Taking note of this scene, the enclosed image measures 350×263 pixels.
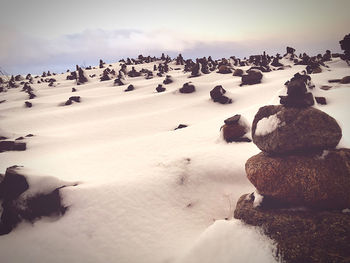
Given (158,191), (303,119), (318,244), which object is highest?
(303,119)

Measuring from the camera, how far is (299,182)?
4.54 metres

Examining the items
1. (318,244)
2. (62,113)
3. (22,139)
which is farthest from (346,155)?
(62,113)

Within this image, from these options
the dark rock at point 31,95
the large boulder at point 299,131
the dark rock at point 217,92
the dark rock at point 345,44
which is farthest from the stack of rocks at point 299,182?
the dark rock at point 31,95

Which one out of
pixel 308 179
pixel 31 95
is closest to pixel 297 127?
pixel 308 179

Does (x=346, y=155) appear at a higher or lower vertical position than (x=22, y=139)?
higher

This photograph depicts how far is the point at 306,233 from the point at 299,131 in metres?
1.98

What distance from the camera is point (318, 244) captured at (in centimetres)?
381

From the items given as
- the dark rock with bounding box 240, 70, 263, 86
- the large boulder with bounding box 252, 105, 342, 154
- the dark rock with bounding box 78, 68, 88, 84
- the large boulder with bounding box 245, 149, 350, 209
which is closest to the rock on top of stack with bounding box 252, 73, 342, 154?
the large boulder with bounding box 252, 105, 342, 154

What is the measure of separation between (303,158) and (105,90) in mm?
22736

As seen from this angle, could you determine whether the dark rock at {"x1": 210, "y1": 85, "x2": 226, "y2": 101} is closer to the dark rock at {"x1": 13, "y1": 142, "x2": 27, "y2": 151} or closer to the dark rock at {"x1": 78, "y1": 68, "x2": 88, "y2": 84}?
the dark rock at {"x1": 13, "y1": 142, "x2": 27, "y2": 151}

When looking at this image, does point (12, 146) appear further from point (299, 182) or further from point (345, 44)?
point (345, 44)

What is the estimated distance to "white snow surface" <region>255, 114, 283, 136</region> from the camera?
194 inches

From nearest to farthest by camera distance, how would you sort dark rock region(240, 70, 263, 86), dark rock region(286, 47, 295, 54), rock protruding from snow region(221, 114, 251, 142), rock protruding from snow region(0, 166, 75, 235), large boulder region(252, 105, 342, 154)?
large boulder region(252, 105, 342, 154) < rock protruding from snow region(0, 166, 75, 235) < rock protruding from snow region(221, 114, 251, 142) < dark rock region(240, 70, 263, 86) < dark rock region(286, 47, 295, 54)

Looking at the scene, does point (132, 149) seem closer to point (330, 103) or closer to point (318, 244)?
point (318, 244)
